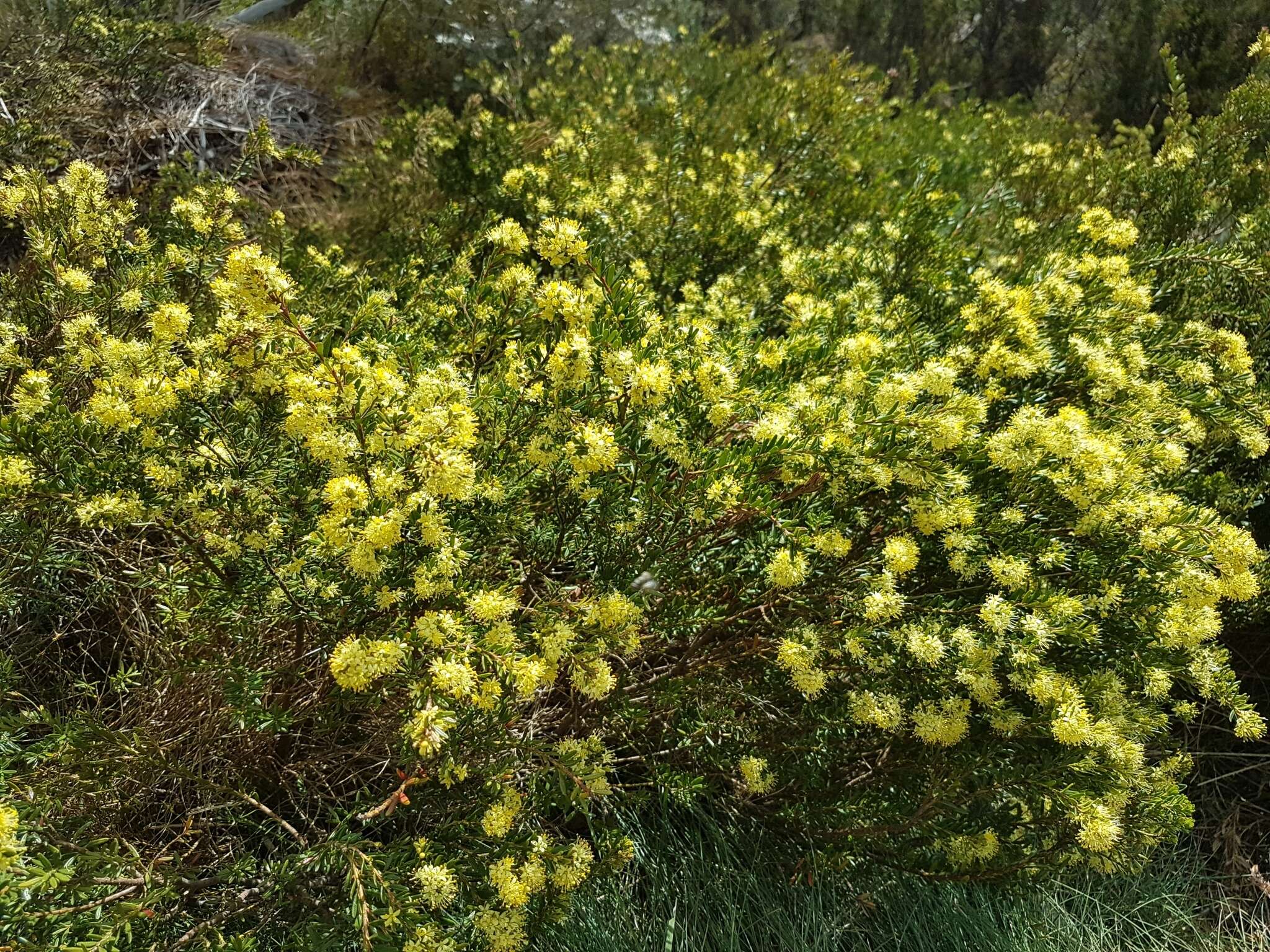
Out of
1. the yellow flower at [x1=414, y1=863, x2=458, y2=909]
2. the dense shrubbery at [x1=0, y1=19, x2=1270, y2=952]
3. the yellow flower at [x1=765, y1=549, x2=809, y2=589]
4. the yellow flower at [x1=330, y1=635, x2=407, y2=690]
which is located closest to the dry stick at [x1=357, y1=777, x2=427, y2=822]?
the dense shrubbery at [x1=0, y1=19, x2=1270, y2=952]

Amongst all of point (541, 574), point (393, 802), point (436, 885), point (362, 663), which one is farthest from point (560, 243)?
point (436, 885)

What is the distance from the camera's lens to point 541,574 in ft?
7.05

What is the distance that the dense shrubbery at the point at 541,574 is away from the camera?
1689mm

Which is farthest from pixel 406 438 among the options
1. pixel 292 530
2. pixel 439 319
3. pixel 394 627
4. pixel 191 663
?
pixel 439 319

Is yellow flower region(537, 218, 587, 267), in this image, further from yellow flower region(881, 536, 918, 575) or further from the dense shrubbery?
yellow flower region(881, 536, 918, 575)

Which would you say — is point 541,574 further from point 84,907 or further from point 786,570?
point 84,907

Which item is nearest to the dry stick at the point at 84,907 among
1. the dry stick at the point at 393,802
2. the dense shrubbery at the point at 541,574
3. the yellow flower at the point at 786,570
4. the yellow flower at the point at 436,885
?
the dense shrubbery at the point at 541,574

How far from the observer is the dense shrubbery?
169 centimetres

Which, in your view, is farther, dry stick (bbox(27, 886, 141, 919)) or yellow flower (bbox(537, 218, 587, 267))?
yellow flower (bbox(537, 218, 587, 267))

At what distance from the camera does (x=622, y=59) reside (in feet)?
21.8

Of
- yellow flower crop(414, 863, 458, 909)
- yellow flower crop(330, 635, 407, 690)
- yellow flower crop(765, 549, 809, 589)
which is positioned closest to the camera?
yellow flower crop(330, 635, 407, 690)

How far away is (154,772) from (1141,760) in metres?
2.44

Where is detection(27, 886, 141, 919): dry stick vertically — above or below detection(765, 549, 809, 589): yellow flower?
below

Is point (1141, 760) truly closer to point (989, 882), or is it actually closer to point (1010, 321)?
point (989, 882)
